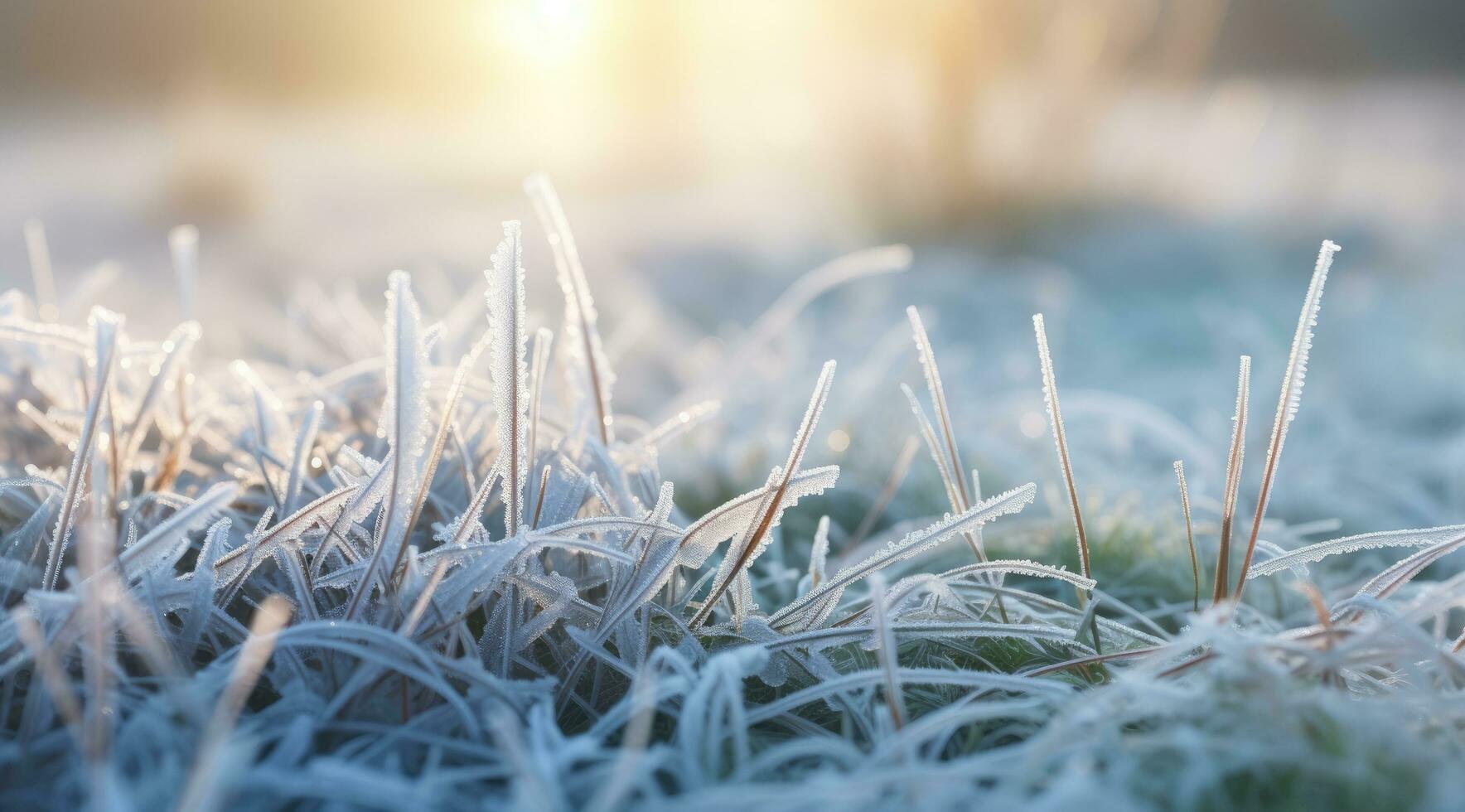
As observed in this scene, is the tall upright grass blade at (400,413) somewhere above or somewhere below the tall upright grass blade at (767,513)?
above

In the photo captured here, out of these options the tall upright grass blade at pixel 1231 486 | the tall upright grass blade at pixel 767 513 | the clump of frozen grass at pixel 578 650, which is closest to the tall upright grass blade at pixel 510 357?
the clump of frozen grass at pixel 578 650

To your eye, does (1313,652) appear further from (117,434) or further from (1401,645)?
(117,434)

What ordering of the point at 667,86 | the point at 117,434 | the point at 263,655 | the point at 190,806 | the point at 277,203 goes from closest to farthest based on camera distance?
1. the point at 190,806
2. the point at 263,655
3. the point at 117,434
4. the point at 277,203
5. the point at 667,86

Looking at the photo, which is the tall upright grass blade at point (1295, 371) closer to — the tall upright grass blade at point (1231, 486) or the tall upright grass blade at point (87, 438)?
the tall upright grass blade at point (1231, 486)

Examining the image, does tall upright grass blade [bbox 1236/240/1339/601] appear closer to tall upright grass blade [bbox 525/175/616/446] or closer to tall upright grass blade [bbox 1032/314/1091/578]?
tall upright grass blade [bbox 1032/314/1091/578]

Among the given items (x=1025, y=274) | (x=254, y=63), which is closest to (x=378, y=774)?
(x=1025, y=274)
